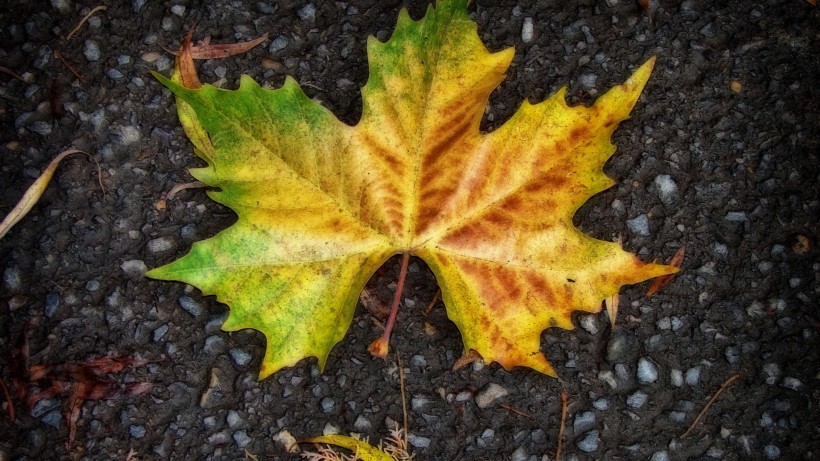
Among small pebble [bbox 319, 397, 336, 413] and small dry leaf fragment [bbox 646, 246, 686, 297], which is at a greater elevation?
small dry leaf fragment [bbox 646, 246, 686, 297]

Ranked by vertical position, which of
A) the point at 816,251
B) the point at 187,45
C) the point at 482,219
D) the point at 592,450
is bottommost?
the point at 592,450

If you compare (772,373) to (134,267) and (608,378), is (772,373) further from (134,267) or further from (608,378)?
(134,267)

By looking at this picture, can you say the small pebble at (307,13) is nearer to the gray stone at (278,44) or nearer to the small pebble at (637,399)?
the gray stone at (278,44)

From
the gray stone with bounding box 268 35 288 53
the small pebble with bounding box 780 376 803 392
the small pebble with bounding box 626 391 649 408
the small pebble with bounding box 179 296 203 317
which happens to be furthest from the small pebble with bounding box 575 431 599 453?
the gray stone with bounding box 268 35 288 53

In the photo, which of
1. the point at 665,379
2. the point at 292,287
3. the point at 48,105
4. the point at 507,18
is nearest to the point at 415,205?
the point at 292,287

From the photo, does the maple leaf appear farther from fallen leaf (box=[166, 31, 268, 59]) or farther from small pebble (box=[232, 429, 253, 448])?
fallen leaf (box=[166, 31, 268, 59])

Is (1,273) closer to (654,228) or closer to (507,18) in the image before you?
(507,18)

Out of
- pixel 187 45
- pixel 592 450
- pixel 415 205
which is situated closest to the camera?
pixel 415 205
